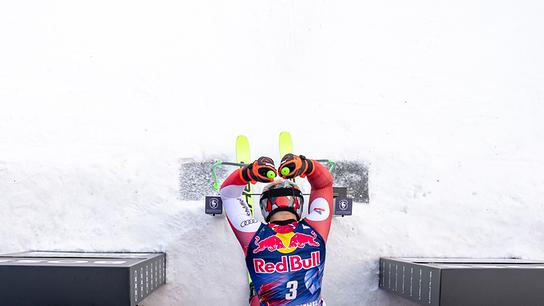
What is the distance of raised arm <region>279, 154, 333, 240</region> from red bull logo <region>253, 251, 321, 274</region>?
21 cm

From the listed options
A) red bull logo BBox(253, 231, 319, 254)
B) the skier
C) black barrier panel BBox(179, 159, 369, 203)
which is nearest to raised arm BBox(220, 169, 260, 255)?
the skier

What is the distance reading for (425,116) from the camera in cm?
399

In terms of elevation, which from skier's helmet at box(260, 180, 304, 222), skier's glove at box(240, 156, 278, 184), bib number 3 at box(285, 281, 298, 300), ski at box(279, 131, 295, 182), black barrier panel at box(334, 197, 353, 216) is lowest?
bib number 3 at box(285, 281, 298, 300)

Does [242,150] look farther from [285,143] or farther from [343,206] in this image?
[343,206]

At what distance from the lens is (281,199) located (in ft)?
9.31

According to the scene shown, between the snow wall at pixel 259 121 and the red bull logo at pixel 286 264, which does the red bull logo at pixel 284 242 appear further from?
the snow wall at pixel 259 121

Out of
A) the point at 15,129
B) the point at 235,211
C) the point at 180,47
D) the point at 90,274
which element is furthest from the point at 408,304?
the point at 15,129

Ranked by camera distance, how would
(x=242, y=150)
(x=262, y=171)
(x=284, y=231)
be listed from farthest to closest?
(x=242, y=150)
(x=284, y=231)
(x=262, y=171)

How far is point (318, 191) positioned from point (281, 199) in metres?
0.29

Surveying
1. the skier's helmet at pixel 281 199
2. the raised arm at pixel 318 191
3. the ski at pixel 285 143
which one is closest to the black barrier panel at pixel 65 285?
the skier's helmet at pixel 281 199

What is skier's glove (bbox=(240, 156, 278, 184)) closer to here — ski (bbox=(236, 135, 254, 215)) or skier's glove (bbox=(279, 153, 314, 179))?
skier's glove (bbox=(279, 153, 314, 179))

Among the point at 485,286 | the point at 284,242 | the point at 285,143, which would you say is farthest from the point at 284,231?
the point at 485,286

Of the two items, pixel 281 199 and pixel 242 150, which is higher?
pixel 242 150

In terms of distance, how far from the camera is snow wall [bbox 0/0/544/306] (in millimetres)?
3725
